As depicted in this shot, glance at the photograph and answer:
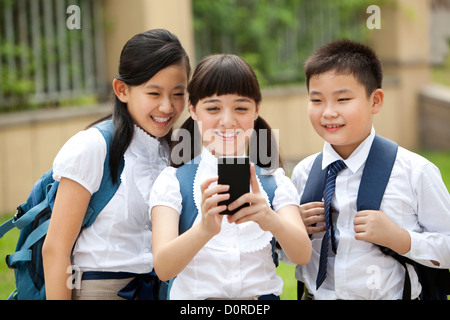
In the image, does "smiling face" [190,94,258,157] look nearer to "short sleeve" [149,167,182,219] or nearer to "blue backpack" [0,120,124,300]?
"short sleeve" [149,167,182,219]

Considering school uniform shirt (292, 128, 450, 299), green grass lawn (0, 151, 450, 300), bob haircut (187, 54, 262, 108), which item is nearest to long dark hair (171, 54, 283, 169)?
bob haircut (187, 54, 262, 108)

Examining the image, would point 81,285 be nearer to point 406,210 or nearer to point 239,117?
point 239,117

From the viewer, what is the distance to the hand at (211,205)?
184 cm

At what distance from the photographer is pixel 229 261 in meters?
2.08

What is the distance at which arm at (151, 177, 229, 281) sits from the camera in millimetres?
1848

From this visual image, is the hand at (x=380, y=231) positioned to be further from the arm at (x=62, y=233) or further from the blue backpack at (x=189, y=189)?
the arm at (x=62, y=233)

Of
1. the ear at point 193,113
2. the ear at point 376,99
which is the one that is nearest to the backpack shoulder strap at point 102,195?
the ear at point 193,113

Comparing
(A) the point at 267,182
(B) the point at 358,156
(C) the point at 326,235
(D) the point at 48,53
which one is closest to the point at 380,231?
(C) the point at 326,235

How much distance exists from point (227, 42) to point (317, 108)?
6.28m

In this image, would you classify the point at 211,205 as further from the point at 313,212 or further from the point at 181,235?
the point at 313,212

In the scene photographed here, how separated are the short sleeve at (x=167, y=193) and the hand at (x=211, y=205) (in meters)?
0.25

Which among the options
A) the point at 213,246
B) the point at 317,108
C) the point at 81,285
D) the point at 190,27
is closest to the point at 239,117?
the point at 317,108

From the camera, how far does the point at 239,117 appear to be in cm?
215

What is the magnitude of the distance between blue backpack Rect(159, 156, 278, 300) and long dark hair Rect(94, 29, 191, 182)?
0.30 metres
